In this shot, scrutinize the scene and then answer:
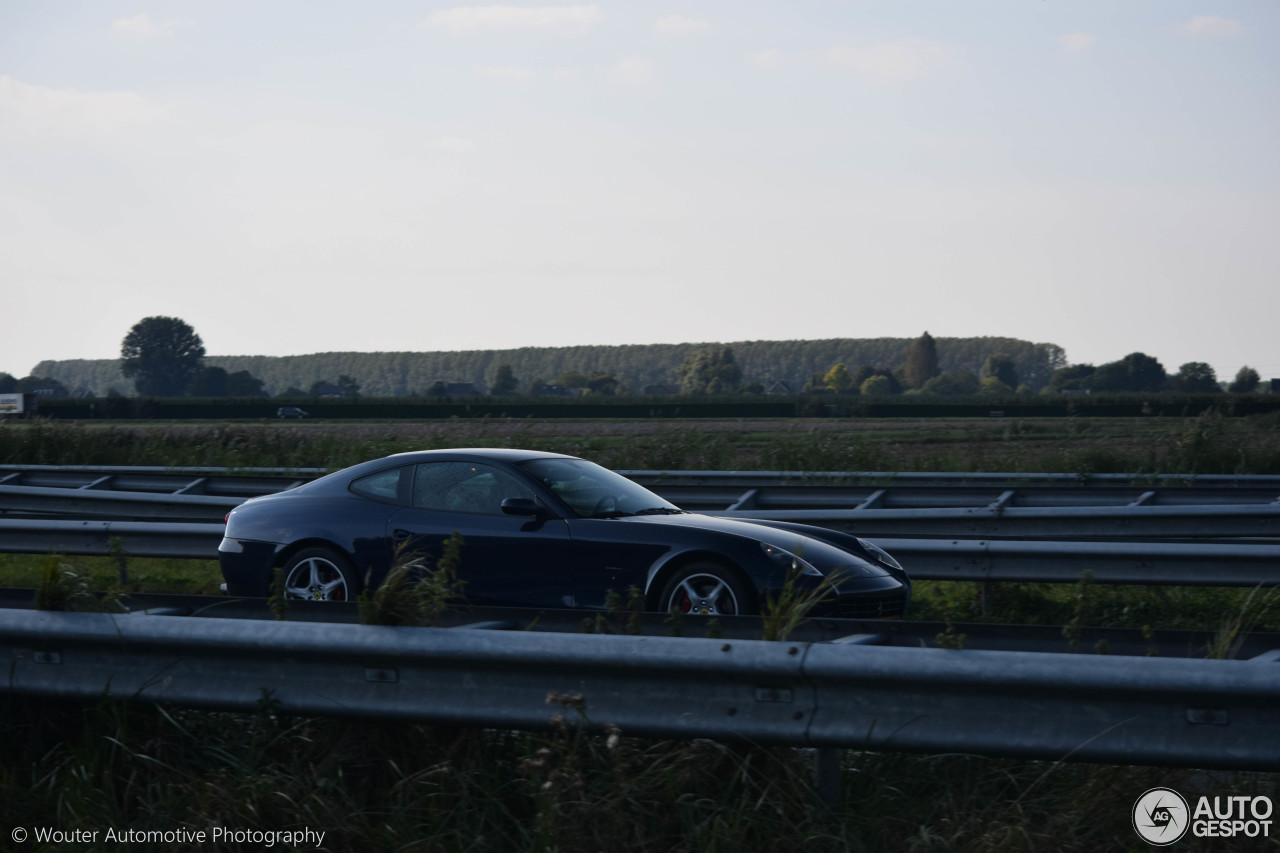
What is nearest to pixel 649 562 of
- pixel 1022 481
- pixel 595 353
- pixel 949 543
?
pixel 949 543

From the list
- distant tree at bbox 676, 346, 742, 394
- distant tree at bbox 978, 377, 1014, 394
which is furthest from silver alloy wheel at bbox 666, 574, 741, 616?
distant tree at bbox 978, 377, 1014, 394

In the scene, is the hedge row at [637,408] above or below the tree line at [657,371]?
below

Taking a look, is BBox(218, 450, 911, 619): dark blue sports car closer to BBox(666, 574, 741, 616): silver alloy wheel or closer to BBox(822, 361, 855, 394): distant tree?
BBox(666, 574, 741, 616): silver alloy wheel

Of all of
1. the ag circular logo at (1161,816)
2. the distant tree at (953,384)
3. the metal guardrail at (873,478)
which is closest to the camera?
the ag circular logo at (1161,816)

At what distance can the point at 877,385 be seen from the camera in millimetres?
145750

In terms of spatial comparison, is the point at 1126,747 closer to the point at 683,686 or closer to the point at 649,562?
the point at 683,686

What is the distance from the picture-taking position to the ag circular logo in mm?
3387

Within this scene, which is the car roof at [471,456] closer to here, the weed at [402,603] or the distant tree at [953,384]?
the weed at [402,603]

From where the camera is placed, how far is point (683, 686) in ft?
11.7

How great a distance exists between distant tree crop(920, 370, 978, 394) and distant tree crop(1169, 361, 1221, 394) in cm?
3726

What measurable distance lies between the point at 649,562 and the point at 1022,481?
899 centimetres

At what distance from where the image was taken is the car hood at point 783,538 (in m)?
6.62

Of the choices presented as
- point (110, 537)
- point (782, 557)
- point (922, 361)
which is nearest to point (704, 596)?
point (782, 557)

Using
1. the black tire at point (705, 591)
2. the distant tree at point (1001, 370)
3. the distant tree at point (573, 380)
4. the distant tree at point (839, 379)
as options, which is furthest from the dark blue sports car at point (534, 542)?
the distant tree at point (1001, 370)
